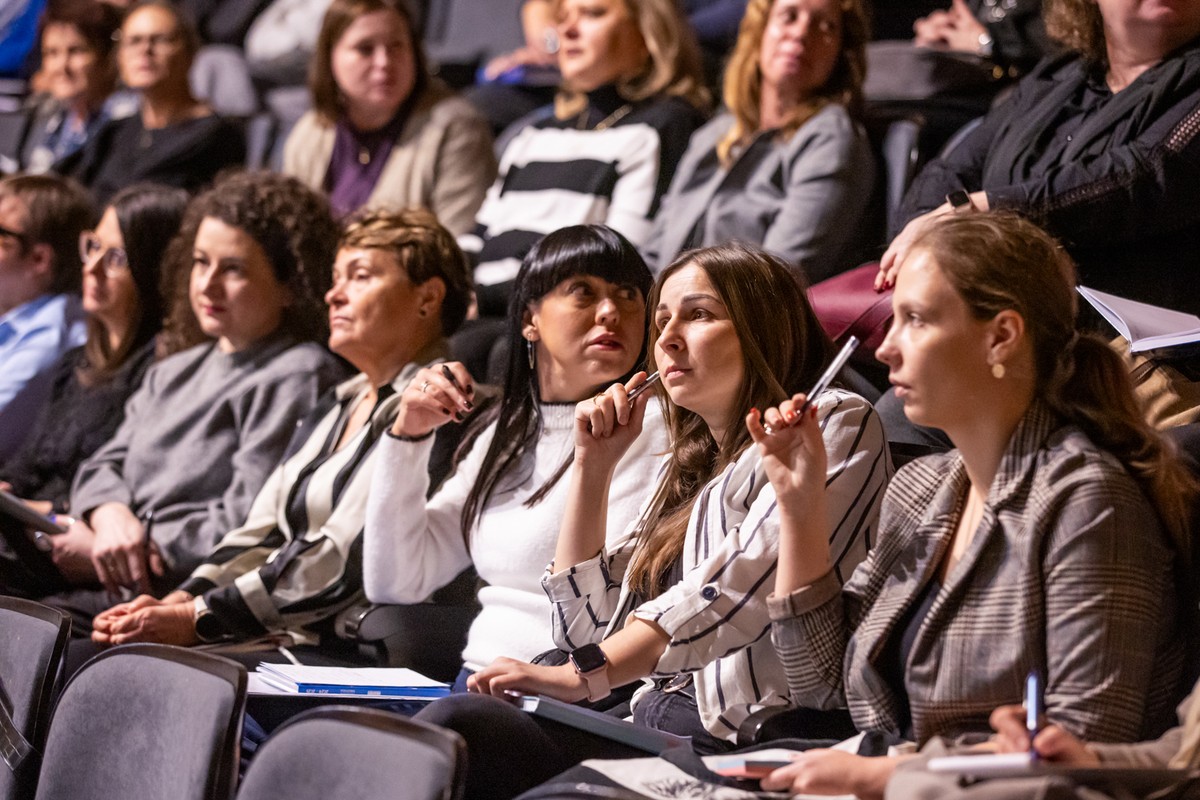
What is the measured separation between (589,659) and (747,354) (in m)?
0.47

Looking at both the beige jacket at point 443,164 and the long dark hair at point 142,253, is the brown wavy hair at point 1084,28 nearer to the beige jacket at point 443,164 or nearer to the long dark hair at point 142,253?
the beige jacket at point 443,164

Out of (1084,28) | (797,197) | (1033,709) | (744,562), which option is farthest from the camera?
(797,197)

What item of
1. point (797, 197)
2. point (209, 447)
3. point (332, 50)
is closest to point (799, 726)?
point (797, 197)

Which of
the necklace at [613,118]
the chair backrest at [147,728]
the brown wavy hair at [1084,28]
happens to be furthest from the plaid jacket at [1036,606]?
the necklace at [613,118]

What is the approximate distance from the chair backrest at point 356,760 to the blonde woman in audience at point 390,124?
7.99 feet

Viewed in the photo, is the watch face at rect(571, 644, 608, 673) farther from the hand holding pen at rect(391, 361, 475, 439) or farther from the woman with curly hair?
the woman with curly hair

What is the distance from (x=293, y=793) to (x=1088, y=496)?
870 mm

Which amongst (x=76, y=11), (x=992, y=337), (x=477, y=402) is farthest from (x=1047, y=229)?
(x=76, y=11)

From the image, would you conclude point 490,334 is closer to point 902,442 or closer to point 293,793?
point 902,442

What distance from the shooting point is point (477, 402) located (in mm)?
2646

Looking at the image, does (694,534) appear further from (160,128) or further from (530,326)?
(160,128)

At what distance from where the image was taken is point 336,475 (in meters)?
2.77

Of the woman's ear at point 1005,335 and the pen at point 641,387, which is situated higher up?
the woman's ear at point 1005,335

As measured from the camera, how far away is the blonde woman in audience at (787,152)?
9.88 ft
